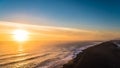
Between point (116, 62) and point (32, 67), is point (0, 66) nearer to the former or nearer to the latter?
point (32, 67)

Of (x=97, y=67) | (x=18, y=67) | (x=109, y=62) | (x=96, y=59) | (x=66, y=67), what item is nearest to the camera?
(x=97, y=67)

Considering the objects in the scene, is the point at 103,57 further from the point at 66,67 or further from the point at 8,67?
the point at 8,67

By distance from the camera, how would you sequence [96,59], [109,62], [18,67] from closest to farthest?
[109,62] < [96,59] < [18,67]

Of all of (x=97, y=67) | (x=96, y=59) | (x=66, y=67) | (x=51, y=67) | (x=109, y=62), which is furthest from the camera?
(x=51, y=67)

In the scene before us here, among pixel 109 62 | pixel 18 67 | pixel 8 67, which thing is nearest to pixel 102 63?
pixel 109 62

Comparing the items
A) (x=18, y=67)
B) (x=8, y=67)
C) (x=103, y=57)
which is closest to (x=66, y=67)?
(x=103, y=57)

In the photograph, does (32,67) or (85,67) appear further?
(32,67)

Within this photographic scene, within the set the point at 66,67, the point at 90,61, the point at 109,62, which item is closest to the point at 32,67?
the point at 66,67

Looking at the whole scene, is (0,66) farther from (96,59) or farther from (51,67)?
(96,59)

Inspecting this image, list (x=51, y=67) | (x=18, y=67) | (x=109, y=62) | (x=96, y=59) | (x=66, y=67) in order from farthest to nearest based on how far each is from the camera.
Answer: (x=18, y=67)
(x=51, y=67)
(x=66, y=67)
(x=96, y=59)
(x=109, y=62)
